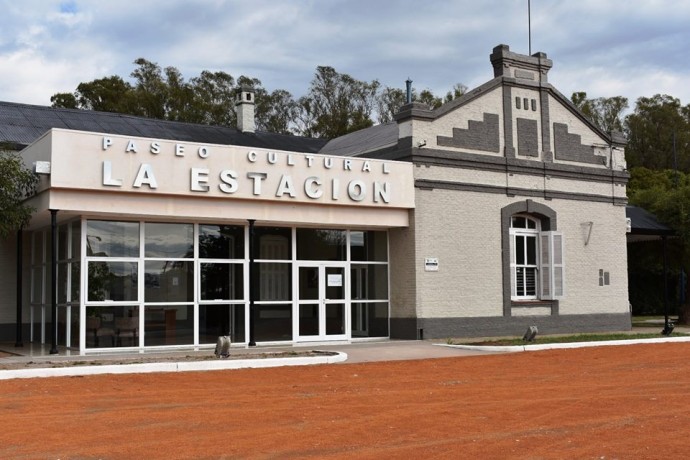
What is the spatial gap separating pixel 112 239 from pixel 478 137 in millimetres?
10462

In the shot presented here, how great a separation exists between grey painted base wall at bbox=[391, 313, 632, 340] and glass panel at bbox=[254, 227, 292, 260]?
368cm

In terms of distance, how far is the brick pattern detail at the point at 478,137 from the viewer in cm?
2353

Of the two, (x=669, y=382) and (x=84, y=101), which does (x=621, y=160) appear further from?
(x=84, y=101)

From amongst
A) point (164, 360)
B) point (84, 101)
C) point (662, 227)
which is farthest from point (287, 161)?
point (84, 101)

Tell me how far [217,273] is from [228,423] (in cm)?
1097

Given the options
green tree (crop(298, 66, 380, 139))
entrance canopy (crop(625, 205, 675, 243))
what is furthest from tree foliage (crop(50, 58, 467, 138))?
entrance canopy (crop(625, 205, 675, 243))

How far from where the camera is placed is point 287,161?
20734 millimetres

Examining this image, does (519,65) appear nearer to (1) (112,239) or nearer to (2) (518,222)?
(2) (518,222)

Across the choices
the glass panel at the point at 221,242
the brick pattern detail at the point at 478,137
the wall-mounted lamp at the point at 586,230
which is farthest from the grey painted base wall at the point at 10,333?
the wall-mounted lamp at the point at 586,230

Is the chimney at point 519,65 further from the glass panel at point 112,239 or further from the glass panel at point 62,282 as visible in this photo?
the glass panel at point 62,282

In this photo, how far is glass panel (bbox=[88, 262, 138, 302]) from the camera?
62.4 ft

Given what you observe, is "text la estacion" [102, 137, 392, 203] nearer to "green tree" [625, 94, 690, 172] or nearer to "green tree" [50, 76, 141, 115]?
"green tree" [50, 76, 141, 115]

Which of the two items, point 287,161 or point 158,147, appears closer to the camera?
point 158,147

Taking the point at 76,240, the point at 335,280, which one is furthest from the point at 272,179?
the point at 76,240
